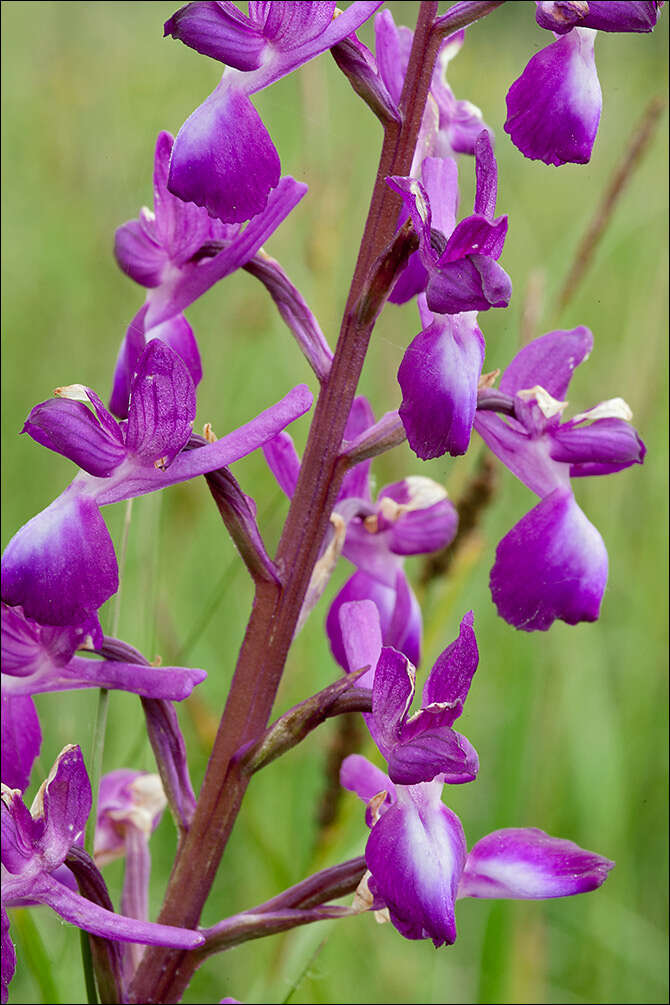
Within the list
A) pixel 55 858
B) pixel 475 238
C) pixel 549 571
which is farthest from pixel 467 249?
pixel 55 858

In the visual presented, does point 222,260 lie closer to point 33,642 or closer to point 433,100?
point 433,100

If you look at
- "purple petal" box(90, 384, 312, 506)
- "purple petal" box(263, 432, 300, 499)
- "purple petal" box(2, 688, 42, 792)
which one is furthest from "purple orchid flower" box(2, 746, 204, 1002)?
"purple petal" box(263, 432, 300, 499)

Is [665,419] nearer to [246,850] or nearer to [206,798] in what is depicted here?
[246,850]

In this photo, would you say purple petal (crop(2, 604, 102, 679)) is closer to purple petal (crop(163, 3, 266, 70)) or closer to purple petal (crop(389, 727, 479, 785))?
purple petal (crop(389, 727, 479, 785))

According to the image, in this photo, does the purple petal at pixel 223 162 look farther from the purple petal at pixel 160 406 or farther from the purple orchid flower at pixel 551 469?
the purple orchid flower at pixel 551 469

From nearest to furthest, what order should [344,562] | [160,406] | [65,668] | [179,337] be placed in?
[160,406], [65,668], [179,337], [344,562]

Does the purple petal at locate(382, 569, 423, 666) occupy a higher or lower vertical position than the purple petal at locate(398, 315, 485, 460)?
lower
